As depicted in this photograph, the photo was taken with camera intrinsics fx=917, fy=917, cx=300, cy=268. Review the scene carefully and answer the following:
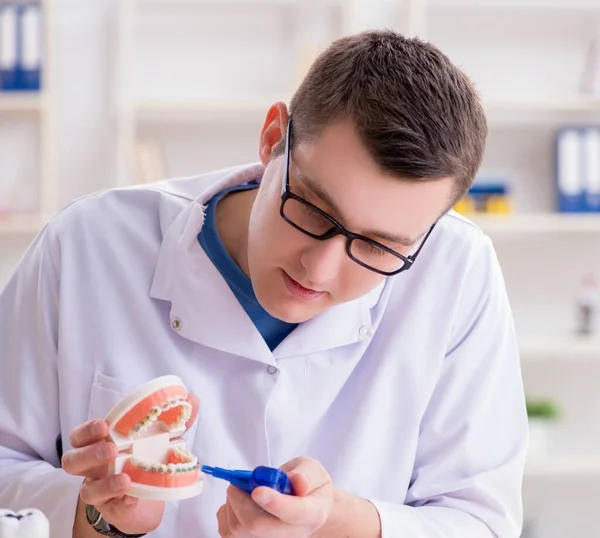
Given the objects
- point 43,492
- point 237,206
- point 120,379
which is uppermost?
point 237,206

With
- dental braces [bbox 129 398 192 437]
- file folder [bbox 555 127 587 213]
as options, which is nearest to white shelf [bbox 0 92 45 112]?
file folder [bbox 555 127 587 213]

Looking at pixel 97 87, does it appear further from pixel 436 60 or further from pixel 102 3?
pixel 436 60

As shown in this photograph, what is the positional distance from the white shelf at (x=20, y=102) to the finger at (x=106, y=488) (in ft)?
8.77

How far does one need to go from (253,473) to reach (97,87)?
9.58 ft

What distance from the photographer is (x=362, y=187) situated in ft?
3.50

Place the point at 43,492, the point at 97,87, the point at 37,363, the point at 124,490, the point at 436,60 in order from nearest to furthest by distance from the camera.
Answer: the point at 124,490, the point at 436,60, the point at 43,492, the point at 37,363, the point at 97,87

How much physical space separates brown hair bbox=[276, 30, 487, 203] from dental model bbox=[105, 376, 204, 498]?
359 mm

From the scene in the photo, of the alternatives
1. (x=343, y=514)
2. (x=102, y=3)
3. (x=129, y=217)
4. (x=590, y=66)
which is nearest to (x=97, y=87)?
(x=102, y=3)

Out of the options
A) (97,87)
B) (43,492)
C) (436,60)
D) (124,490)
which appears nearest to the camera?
(124,490)

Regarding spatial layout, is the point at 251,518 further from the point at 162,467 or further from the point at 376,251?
the point at 376,251

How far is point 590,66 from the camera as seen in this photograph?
368 centimetres

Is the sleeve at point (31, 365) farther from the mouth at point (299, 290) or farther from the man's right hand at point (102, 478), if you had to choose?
the mouth at point (299, 290)

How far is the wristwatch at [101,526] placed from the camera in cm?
113

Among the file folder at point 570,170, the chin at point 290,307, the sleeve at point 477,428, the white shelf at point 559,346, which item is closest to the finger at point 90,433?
the chin at point 290,307
